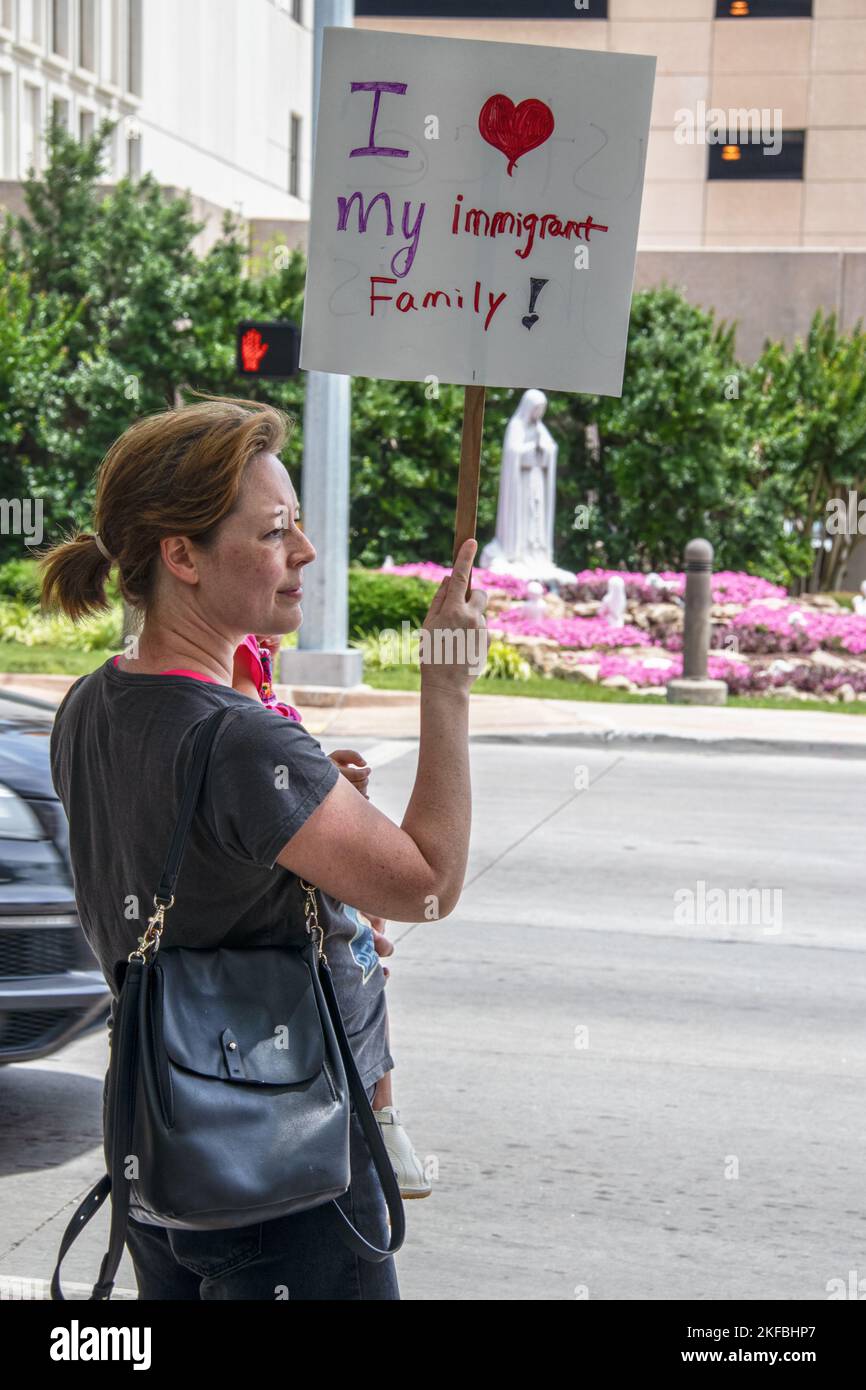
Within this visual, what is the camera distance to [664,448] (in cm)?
2455

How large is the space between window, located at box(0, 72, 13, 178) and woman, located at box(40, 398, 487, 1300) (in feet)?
115

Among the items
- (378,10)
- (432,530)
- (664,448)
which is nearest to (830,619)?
(664,448)

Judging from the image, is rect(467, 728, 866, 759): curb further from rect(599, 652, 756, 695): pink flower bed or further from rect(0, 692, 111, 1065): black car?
rect(0, 692, 111, 1065): black car

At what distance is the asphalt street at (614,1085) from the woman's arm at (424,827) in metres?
2.06

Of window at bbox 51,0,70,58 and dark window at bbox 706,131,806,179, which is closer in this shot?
window at bbox 51,0,70,58

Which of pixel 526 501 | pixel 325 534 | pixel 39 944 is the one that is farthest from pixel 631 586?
pixel 39 944

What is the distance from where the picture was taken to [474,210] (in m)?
2.40

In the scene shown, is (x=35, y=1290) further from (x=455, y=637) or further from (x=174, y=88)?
(x=174, y=88)

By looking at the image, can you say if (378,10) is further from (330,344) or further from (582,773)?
(330,344)

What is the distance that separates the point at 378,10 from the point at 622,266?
139ft

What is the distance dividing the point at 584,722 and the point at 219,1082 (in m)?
13.0

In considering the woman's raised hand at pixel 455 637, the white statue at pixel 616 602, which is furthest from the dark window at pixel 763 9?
the woman's raised hand at pixel 455 637

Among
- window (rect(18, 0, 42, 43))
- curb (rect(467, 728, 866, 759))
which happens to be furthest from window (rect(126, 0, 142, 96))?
curb (rect(467, 728, 866, 759))

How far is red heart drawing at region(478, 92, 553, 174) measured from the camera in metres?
2.32
